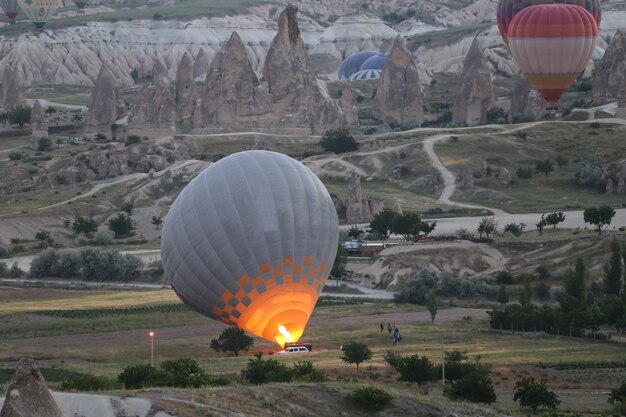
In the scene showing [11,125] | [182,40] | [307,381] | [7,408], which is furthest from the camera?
[182,40]

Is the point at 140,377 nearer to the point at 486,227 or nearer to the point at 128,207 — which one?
the point at 486,227

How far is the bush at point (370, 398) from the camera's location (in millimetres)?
32844

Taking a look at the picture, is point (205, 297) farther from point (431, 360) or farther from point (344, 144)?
point (344, 144)

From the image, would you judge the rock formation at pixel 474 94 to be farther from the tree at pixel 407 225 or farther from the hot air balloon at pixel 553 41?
the tree at pixel 407 225

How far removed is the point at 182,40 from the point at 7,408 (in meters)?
160

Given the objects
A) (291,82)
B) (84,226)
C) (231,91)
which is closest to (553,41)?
(291,82)

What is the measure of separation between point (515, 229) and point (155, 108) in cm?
3763

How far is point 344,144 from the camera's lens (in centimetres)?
9744

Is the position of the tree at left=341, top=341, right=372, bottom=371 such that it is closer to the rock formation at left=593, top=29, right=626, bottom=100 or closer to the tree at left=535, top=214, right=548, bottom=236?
the tree at left=535, top=214, right=548, bottom=236

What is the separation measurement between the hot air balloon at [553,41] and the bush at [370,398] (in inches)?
2283

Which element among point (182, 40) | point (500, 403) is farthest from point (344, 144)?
point (182, 40)

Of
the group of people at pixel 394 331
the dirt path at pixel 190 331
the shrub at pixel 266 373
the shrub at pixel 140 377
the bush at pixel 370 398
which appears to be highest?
the bush at pixel 370 398

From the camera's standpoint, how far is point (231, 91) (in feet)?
342

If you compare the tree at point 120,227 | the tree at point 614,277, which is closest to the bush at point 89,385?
the tree at point 614,277
